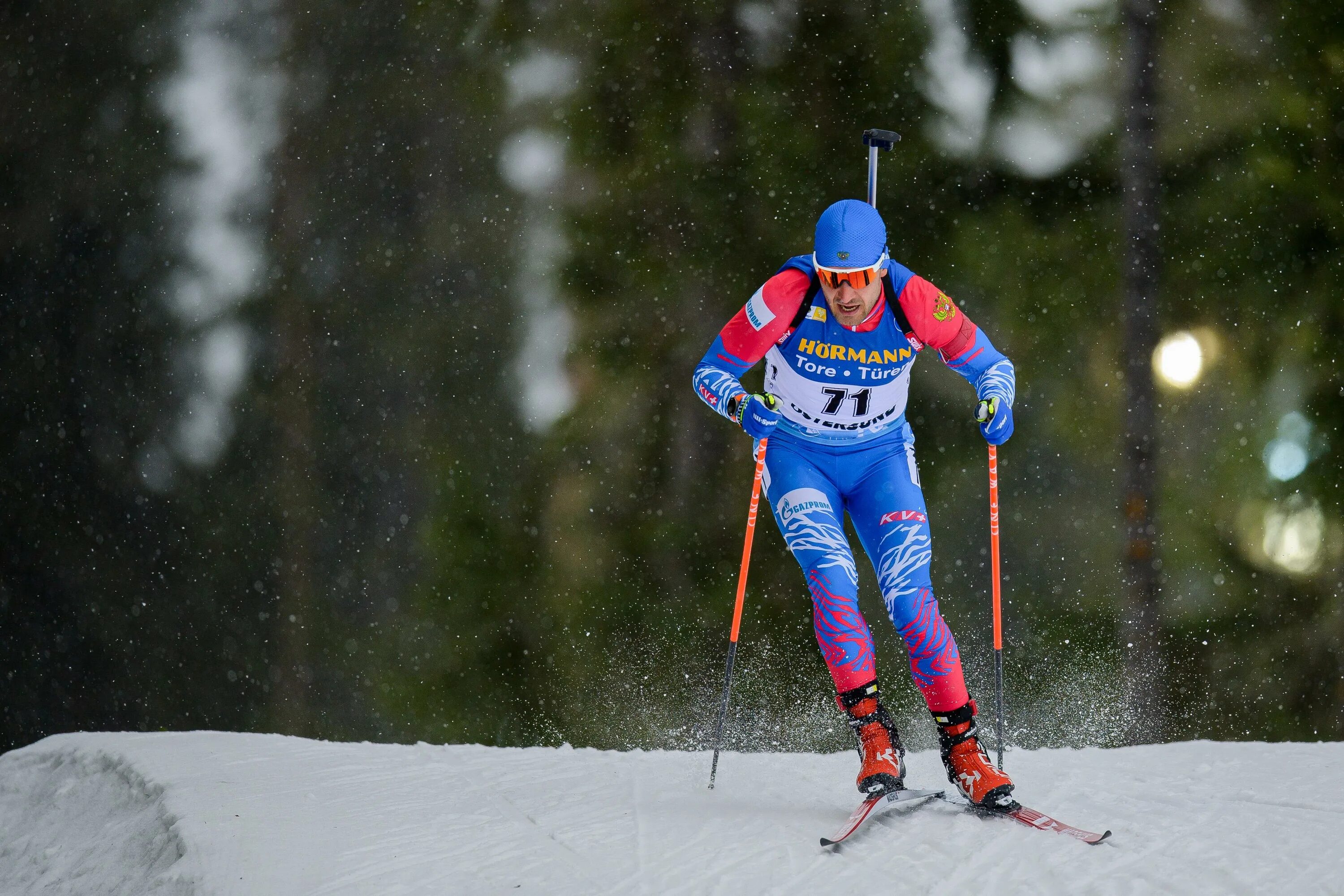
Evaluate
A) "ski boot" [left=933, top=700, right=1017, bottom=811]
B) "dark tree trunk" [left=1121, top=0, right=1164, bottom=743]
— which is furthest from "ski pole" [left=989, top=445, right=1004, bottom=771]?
"dark tree trunk" [left=1121, top=0, right=1164, bottom=743]

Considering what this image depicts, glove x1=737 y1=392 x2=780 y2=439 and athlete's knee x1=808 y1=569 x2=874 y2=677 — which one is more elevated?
glove x1=737 y1=392 x2=780 y2=439

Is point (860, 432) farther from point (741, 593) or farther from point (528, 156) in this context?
point (528, 156)

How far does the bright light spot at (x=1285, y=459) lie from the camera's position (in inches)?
452

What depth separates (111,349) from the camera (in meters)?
16.5

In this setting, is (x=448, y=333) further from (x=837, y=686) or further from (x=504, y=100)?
(x=837, y=686)

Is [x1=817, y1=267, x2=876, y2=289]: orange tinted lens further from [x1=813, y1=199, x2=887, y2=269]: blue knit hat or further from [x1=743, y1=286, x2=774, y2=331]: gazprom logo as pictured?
[x1=743, y1=286, x2=774, y2=331]: gazprom logo

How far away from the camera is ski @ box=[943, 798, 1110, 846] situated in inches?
115

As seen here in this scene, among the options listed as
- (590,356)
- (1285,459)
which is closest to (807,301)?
(590,356)

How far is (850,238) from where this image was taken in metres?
3.33

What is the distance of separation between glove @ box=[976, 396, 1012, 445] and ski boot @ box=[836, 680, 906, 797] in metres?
0.96

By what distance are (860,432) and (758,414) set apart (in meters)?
0.41

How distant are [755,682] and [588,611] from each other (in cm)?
248

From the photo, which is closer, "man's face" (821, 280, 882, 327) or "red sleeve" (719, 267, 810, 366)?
"man's face" (821, 280, 882, 327)

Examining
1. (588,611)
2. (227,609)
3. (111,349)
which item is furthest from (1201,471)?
(111,349)
